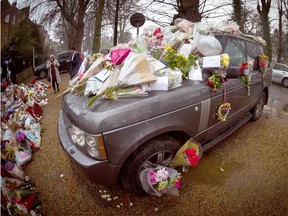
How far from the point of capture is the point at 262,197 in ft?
8.46

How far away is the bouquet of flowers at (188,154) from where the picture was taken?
2521 millimetres

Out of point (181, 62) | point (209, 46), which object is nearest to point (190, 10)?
point (209, 46)

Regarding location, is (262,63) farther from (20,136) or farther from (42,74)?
(42,74)

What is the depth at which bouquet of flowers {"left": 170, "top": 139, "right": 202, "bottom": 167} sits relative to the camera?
2.52 m

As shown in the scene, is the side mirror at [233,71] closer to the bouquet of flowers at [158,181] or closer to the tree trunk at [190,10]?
the bouquet of flowers at [158,181]

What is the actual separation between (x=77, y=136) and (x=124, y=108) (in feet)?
1.97

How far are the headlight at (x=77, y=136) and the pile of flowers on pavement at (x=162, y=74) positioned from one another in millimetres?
291

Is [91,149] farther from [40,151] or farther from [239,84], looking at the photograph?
[239,84]

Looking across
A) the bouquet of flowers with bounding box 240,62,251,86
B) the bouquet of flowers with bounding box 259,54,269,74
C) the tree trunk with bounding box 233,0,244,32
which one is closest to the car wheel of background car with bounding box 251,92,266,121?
the bouquet of flowers with bounding box 259,54,269,74

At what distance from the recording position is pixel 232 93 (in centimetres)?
314

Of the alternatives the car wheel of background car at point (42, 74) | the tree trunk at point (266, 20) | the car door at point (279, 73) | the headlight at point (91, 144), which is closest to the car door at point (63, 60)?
the car wheel of background car at point (42, 74)

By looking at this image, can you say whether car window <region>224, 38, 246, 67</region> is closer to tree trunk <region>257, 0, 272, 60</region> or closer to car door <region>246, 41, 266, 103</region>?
car door <region>246, 41, 266, 103</region>

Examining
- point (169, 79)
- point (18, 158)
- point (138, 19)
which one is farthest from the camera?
point (138, 19)

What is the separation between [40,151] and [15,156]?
0.55m
